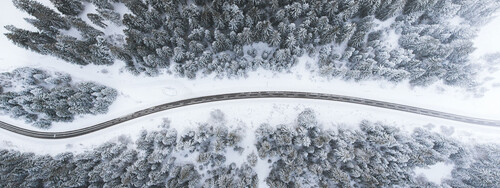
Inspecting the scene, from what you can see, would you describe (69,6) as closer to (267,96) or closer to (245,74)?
(245,74)

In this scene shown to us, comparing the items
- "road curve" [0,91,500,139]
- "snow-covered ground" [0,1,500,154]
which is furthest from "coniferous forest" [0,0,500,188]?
"road curve" [0,91,500,139]

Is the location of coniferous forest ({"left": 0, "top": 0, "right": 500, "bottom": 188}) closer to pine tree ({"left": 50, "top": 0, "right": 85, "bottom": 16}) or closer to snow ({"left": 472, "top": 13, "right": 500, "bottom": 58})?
pine tree ({"left": 50, "top": 0, "right": 85, "bottom": 16})

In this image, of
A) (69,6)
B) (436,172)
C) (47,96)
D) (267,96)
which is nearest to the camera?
(47,96)

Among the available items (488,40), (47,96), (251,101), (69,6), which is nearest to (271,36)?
(251,101)

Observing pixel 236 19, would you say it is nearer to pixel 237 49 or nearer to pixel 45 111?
pixel 237 49

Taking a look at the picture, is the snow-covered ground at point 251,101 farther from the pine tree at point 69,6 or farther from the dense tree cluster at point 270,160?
the pine tree at point 69,6

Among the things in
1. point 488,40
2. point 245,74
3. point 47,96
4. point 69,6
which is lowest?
point 47,96

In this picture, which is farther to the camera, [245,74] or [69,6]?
[245,74]

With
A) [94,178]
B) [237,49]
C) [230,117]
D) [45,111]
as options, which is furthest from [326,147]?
[45,111]
